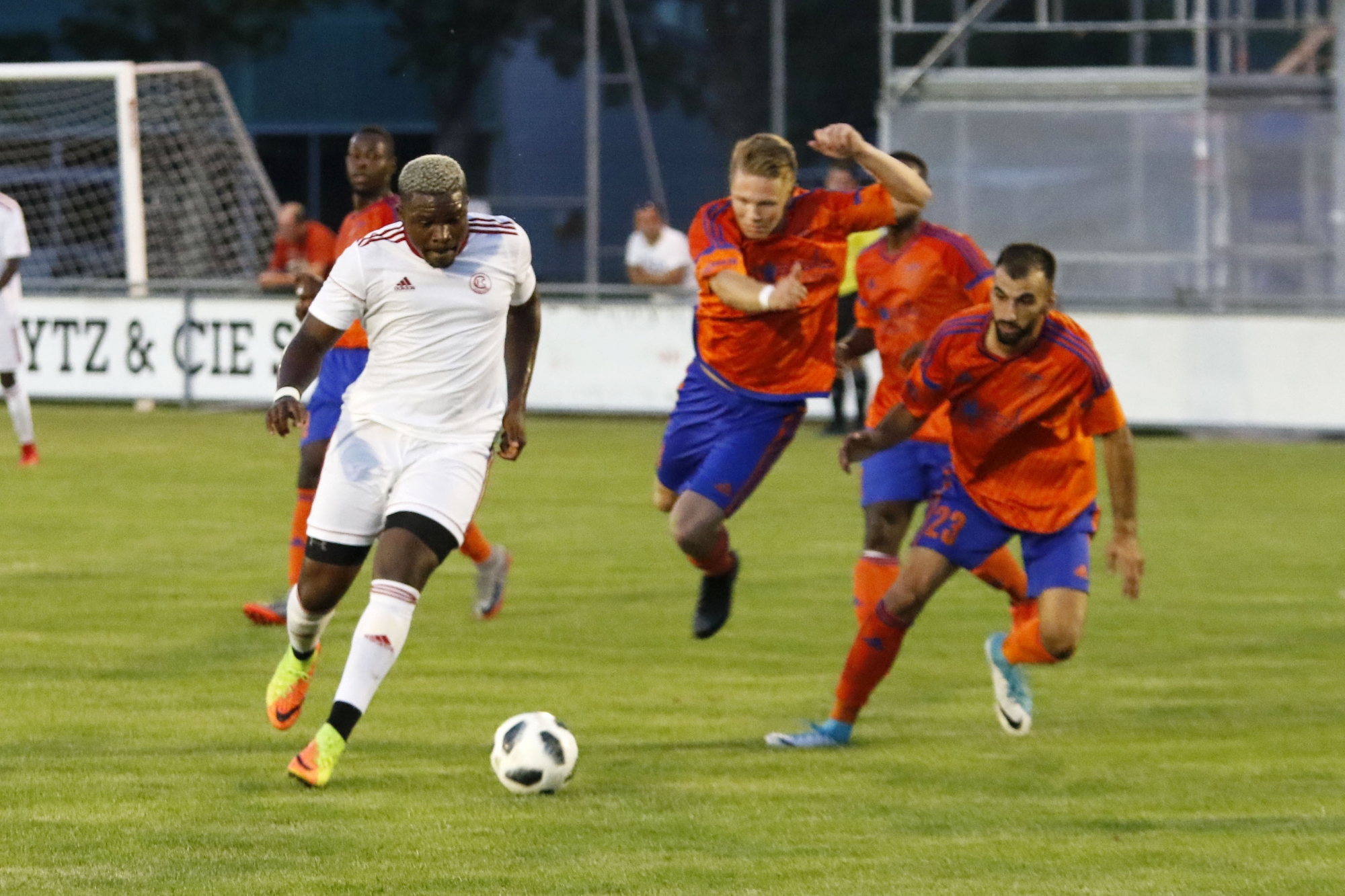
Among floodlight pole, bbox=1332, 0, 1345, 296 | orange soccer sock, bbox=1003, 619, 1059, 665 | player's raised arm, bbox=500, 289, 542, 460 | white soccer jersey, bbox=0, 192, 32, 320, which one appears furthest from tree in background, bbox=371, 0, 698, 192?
orange soccer sock, bbox=1003, 619, 1059, 665

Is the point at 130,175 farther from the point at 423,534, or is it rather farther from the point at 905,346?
the point at 423,534

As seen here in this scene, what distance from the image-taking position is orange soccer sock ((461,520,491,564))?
970 cm

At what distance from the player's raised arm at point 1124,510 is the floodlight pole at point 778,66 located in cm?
1618

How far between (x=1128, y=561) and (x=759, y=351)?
6.52 ft

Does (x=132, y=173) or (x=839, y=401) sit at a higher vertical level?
(x=132, y=173)

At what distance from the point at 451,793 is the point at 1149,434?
1431 cm

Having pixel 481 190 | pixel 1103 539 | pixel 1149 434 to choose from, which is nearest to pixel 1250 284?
pixel 1149 434

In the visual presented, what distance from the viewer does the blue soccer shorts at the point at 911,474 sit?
8.37 metres

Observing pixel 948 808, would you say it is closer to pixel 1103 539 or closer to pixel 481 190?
pixel 1103 539

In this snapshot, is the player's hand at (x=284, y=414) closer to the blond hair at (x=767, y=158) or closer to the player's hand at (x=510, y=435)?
the player's hand at (x=510, y=435)

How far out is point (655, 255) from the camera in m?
21.4

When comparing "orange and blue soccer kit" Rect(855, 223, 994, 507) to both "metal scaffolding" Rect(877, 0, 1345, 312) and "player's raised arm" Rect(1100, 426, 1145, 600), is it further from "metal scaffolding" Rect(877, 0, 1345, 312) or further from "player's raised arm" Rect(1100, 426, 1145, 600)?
"metal scaffolding" Rect(877, 0, 1345, 312)

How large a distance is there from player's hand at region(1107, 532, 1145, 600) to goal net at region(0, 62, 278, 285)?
50.7ft

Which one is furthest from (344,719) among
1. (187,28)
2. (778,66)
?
(187,28)
